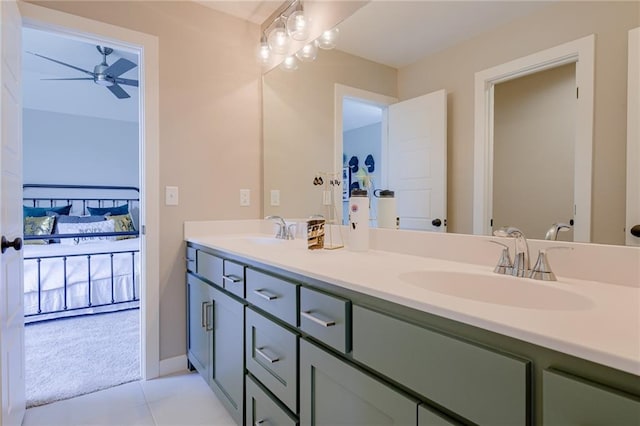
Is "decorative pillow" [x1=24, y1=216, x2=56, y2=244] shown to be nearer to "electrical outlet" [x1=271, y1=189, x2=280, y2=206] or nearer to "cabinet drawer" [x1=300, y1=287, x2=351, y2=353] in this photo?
"electrical outlet" [x1=271, y1=189, x2=280, y2=206]

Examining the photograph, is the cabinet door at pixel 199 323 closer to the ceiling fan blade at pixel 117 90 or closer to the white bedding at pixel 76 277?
the white bedding at pixel 76 277

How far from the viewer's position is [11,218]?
4.67 ft

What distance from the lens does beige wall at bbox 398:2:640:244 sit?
0.91 metres

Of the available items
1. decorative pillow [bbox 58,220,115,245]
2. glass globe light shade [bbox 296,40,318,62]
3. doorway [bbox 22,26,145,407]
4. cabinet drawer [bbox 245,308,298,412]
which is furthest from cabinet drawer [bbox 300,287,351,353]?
decorative pillow [bbox 58,220,115,245]

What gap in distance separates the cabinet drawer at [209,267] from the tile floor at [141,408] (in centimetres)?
65

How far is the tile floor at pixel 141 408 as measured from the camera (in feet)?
5.37

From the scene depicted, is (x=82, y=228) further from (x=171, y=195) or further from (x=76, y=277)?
(x=171, y=195)

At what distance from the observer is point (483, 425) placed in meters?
0.60

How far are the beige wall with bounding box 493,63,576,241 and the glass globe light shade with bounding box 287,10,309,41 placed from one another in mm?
1301

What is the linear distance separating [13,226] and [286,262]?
123 cm

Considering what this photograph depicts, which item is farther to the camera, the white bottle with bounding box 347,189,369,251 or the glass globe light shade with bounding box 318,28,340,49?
the glass globe light shade with bounding box 318,28,340,49

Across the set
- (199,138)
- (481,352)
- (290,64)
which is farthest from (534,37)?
(199,138)

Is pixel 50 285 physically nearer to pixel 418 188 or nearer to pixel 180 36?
pixel 180 36

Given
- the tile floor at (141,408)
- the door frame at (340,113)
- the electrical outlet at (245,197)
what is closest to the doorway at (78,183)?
the tile floor at (141,408)
